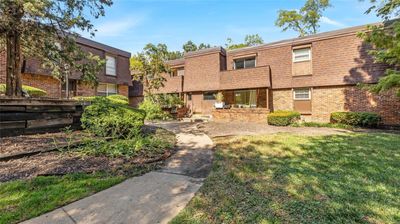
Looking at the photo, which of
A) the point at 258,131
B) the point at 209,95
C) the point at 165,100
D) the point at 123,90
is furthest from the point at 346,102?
the point at 123,90

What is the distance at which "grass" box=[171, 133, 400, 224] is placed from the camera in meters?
2.88

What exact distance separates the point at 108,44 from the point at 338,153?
63.1 ft

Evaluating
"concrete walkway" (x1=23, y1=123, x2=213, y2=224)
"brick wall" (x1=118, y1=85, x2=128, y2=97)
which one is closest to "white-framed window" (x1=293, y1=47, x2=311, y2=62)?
"concrete walkway" (x1=23, y1=123, x2=213, y2=224)

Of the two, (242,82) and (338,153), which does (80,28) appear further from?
(242,82)

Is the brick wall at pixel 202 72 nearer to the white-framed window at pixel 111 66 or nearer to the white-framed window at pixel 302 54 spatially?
the white-framed window at pixel 302 54

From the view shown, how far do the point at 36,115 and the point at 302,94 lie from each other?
592 inches

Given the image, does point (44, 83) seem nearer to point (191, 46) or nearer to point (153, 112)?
point (153, 112)

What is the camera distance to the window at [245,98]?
Answer: 57.5 ft

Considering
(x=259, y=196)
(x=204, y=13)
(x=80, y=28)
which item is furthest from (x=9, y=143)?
(x=204, y=13)

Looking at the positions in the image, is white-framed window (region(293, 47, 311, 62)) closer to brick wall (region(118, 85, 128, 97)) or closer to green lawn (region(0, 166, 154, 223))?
green lawn (region(0, 166, 154, 223))

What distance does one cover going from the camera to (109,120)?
263 inches

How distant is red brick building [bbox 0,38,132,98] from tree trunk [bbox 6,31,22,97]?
4.70 meters

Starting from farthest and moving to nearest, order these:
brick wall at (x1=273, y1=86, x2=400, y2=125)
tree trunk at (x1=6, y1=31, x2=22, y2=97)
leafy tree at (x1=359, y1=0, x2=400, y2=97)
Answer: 1. brick wall at (x1=273, y1=86, x2=400, y2=125)
2. leafy tree at (x1=359, y1=0, x2=400, y2=97)
3. tree trunk at (x1=6, y1=31, x2=22, y2=97)

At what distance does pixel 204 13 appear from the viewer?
473 inches
